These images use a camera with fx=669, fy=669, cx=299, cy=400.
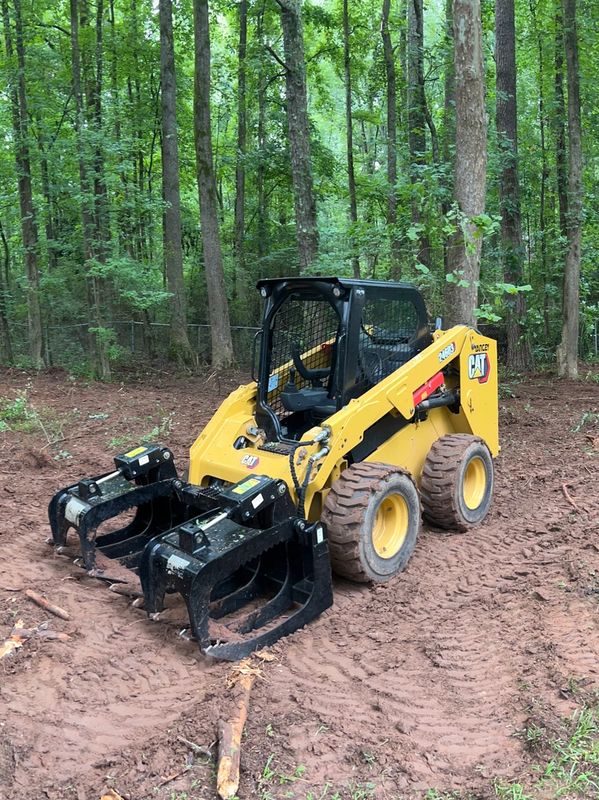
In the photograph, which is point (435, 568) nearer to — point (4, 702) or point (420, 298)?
point (420, 298)

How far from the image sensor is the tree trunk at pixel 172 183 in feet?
Result: 48.3

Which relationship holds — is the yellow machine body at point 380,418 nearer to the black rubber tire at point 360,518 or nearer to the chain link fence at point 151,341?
the black rubber tire at point 360,518

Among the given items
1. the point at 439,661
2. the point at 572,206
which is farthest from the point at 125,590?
the point at 572,206

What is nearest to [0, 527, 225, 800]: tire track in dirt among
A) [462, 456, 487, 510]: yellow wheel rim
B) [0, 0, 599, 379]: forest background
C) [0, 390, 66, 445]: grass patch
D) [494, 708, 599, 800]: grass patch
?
[494, 708, 599, 800]: grass patch

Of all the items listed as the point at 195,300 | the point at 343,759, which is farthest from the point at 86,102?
the point at 343,759

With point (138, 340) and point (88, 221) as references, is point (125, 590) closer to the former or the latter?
point (88, 221)

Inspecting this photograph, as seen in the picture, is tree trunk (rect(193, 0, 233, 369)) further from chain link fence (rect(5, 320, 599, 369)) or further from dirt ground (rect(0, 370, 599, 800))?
dirt ground (rect(0, 370, 599, 800))

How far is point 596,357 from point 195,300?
10361mm

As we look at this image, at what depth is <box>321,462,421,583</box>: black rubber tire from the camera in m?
4.47

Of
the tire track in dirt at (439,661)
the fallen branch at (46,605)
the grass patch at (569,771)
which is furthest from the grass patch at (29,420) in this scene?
the grass patch at (569,771)

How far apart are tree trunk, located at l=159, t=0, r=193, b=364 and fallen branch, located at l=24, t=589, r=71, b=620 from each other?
10.8 metres

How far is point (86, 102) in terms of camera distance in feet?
50.0

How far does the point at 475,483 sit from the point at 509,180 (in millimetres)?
8656

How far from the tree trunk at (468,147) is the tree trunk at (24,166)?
9.32m
